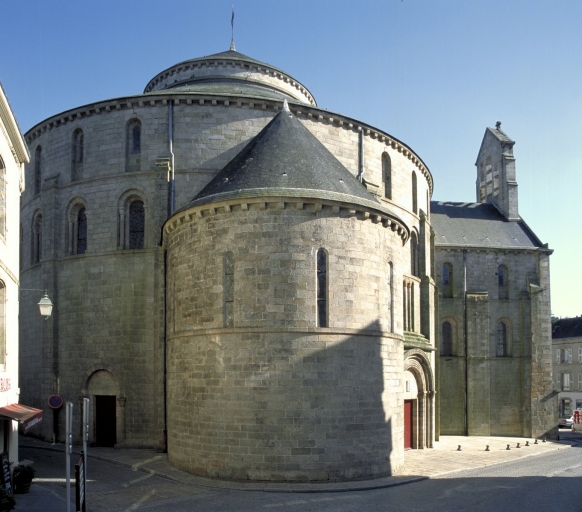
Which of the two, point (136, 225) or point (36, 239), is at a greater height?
point (136, 225)

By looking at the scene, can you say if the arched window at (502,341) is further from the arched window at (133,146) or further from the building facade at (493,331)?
the arched window at (133,146)

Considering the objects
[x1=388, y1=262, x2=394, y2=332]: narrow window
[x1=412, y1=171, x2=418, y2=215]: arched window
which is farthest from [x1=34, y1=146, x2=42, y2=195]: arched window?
[x1=412, y1=171, x2=418, y2=215]: arched window

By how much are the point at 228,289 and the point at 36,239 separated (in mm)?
13114

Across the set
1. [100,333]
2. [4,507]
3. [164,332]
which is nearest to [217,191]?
[164,332]

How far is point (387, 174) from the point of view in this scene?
29219mm

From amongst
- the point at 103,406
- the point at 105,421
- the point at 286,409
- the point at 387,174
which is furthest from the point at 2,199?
the point at 387,174

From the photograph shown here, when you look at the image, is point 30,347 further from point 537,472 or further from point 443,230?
point 443,230

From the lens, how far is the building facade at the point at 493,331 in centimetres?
3616

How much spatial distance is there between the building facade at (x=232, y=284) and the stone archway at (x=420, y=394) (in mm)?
84

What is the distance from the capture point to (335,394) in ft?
60.9

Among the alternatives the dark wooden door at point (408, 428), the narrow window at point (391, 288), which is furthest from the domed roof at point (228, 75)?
the dark wooden door at point (408, 428)

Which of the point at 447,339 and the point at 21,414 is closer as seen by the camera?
the point at 21,414

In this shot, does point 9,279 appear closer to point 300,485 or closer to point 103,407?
point 103,407

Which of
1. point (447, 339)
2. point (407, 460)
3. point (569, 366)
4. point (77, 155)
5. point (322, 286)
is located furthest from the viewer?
point (569, 366)
